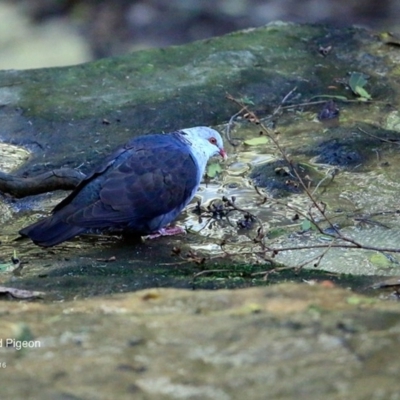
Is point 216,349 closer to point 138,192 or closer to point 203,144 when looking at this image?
point 138,192

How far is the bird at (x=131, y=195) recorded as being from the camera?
18.2 ft

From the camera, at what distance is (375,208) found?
19.8ft

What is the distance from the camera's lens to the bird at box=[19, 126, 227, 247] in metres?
5.56

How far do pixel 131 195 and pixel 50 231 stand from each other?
22.3 inches

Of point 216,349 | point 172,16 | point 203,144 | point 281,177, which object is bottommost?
point 172,16

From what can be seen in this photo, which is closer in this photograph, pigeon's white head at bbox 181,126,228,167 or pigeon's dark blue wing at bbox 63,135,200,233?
pigeon's dark blue wing at bbox 63,135,200,233

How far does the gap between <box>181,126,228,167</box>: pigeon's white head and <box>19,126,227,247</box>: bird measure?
0.15m

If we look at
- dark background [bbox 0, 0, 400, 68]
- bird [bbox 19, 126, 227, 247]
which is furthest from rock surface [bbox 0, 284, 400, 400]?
dark background [bbox 0, 0, 400, 68]

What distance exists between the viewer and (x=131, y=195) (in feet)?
18.8

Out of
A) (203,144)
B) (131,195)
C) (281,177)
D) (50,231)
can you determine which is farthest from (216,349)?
(281,177)

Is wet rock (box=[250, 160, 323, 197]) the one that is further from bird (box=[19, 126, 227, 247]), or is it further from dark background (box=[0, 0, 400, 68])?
dark background (box=[0, 0, 400, 68])

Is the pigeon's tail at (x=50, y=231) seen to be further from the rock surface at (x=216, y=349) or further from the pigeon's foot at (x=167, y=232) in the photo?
the rock surface at (x=216, y=349)

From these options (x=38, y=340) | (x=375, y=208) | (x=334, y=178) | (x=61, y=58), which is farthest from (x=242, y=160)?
(x=61, y=58)

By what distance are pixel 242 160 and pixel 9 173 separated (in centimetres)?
172
